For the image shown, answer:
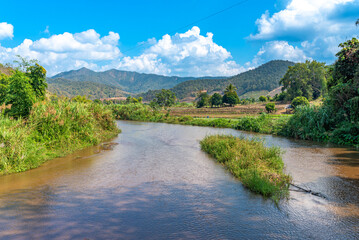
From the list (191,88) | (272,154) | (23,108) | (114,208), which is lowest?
(114,208)

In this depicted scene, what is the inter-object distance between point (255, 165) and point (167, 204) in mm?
4038

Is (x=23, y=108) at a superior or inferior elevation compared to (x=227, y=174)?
superior

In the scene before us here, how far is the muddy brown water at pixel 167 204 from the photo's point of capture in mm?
5438

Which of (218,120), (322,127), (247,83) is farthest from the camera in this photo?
(247,83)

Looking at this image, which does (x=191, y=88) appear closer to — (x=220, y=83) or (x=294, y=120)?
(x=220, y=83)

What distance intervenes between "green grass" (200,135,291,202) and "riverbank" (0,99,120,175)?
26.7ft

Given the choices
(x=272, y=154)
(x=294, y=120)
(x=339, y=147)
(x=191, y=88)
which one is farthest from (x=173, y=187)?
(x=191, y=88)

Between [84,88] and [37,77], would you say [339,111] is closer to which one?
[37,77]

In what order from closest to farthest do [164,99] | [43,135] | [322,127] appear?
[43,135] < [322,127] < [164,99]

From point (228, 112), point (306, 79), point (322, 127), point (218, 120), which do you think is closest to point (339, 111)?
point (322, 127)

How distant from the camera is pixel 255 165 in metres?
9.23

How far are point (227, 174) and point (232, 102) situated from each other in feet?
174

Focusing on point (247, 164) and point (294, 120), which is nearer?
point (247, 164)

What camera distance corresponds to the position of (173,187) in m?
8.44
